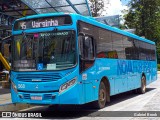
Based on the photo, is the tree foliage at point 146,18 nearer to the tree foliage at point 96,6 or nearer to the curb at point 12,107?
the tree foliage at point 96,6

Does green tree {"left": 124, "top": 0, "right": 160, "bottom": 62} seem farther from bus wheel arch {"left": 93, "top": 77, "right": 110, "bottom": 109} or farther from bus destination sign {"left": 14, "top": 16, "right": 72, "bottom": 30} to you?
bus destination sign {"left": 14, "top": 16, "right": 72, "bottom": 30}

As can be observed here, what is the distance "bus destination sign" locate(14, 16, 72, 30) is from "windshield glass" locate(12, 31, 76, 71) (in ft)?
1.02

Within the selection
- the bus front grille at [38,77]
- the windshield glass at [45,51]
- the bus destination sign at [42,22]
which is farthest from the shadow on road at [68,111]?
the bus destination sign at [42,22]

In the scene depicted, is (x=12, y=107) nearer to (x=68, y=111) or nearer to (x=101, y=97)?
(x=68, y=111)

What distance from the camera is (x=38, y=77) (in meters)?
10.8

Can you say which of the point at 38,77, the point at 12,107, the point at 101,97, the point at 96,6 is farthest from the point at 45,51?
the point at 96,6

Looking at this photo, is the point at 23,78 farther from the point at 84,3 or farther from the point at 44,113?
the point at 84,3

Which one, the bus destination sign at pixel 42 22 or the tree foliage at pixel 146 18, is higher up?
the tree foliage at pixel 146 18

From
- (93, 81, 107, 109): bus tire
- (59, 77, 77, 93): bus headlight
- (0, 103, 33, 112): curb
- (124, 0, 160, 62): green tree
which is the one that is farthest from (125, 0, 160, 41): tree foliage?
(59, 77, 77, 93): bus headlight

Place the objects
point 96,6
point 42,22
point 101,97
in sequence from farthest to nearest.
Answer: point 96,6 → point 101,97 → point 42,22

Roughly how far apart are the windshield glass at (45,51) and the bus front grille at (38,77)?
0.22 metres

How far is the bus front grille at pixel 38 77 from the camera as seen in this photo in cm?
1062

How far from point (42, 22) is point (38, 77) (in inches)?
72.4

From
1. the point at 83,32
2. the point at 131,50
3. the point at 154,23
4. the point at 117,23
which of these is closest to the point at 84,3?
the point at 131,50
